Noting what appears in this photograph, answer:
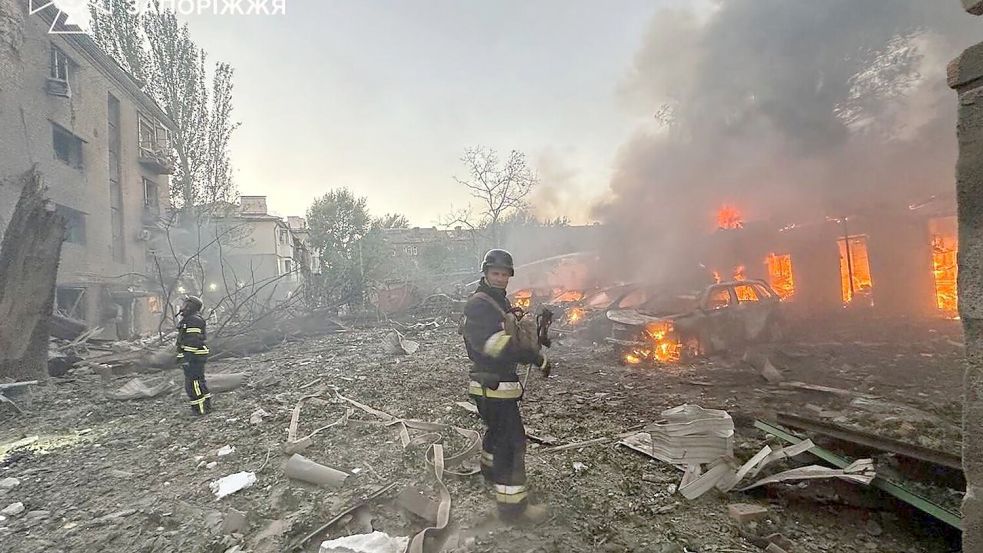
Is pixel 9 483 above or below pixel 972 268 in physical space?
below

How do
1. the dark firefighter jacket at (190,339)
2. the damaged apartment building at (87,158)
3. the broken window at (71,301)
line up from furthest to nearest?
the broken window at (71,301)
the damaged apartment building at (87,158)
the dark firefighter jacket at (190,339)

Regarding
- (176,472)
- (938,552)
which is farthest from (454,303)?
(938,552)

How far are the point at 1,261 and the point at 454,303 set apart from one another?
40.7 feet

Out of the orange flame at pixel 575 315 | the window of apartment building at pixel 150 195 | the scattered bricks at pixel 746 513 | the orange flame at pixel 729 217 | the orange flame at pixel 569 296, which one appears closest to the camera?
the scattered bricks at pixel 746 513

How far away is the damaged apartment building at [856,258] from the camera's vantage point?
12.5 meters

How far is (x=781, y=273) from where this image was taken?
53.5 ft

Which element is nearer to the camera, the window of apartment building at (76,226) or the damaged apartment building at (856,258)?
the damaged apartment building at (856,258)

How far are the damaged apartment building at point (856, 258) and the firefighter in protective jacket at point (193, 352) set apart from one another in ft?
47.7

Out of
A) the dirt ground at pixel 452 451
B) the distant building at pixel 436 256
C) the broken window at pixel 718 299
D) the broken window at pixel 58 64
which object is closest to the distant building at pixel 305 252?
the distant building at pixel 436 256

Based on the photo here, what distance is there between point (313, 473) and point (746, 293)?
8.66m

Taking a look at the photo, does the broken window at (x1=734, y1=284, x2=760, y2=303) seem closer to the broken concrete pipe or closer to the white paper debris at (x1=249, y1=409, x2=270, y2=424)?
the broken concrete pipe

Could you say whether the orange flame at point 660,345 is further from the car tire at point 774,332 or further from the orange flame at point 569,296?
the orange flame at point 569,296

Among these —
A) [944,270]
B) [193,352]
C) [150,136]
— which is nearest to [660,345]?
[193,352]

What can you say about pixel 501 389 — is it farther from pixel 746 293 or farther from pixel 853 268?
pixel 853 268
